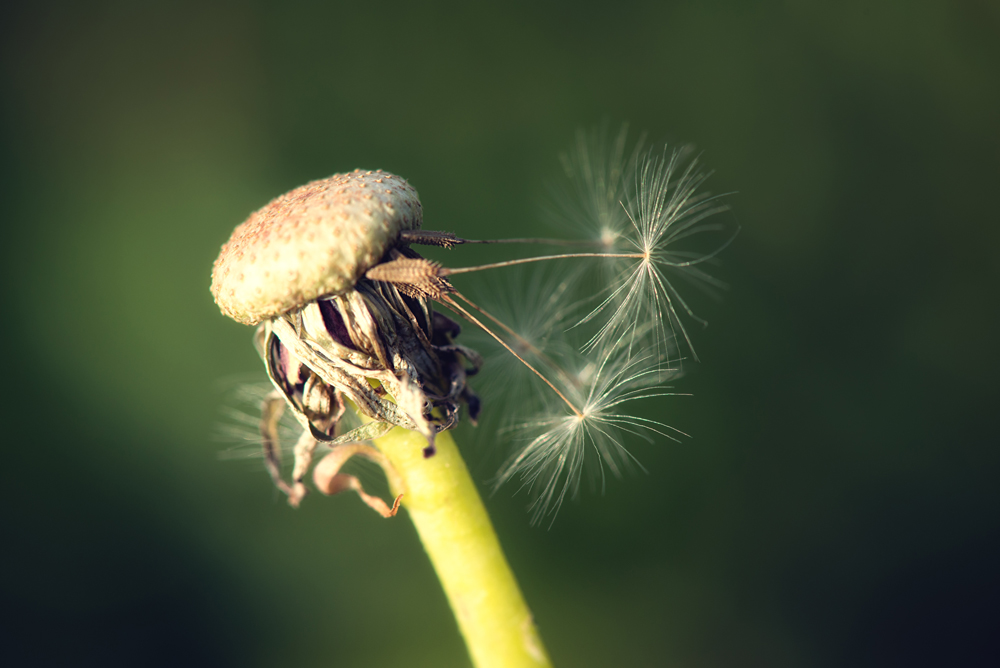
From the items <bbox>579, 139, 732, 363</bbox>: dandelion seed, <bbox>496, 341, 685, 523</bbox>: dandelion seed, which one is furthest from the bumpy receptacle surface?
<bbox>496, 341, 685, 523</bbox>: dandelion seed

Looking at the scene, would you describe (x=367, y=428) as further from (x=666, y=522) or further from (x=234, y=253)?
(x=666, y=522)

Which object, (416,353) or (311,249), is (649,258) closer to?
(416,353)

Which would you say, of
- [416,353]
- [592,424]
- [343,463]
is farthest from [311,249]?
[592,424]

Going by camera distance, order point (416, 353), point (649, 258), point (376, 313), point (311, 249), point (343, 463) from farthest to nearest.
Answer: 1. point (649, 258)
2. point (343, 463)
3. point (416, 353)
4. point (376, 313)
5. point (311, 249)

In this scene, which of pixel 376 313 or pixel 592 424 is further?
pixel 592 424

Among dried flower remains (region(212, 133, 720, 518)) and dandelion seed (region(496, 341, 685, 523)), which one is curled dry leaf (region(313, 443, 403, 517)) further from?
dandelion seed (region(496, 341, 685, 523))

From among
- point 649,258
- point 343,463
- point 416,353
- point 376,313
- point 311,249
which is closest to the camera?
point 311,249

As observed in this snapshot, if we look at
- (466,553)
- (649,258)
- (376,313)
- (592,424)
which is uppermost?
(649,258)
